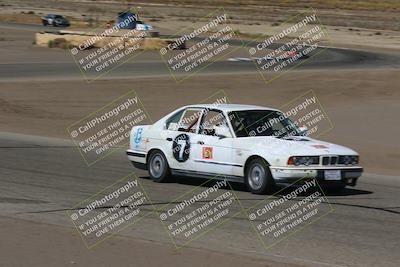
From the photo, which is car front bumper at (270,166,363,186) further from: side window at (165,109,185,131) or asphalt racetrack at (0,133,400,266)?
side window at (165,109,185,131)

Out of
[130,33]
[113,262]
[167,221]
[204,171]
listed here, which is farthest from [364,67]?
[113,262]

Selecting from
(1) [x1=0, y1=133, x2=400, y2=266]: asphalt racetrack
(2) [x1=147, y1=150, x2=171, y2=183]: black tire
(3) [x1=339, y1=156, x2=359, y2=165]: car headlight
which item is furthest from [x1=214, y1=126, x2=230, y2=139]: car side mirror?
(3) [x1=339, y1=156, x2=359, y2=165]: car headlight

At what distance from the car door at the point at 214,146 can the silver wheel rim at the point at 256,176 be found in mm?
349

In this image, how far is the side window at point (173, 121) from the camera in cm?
1460

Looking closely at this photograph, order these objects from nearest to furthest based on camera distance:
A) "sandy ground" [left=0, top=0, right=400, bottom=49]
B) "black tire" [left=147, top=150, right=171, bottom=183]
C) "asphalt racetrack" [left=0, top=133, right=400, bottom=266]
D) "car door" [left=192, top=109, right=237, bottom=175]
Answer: "asphalt racetrack" [left=0, top=133, right=400, bottom=266]
"car door" [left=192, top=109, right=237, bottom=175]
"black tire" [left=147, top=150, right=171, bottom=183]
"sandy ground" [left=0, top=0, right=400, bottom=49]

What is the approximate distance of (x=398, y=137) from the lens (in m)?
23.3

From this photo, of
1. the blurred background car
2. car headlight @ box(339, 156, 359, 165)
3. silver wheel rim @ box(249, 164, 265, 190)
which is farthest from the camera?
the blurred background car

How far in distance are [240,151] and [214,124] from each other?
104 centimetres

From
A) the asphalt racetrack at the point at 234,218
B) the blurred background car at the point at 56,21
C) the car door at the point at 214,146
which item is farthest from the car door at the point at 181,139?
the blurred background car at the point at 56,21

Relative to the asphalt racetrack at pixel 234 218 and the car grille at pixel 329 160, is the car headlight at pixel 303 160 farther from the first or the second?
the asphalt racetrack at pixel 234 218

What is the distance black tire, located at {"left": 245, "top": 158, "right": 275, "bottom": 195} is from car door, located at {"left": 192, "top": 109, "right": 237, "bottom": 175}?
314 mm

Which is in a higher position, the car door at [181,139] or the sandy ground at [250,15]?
the sandy ground at [250,15]

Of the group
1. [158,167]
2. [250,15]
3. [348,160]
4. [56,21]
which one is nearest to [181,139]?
[158,167]

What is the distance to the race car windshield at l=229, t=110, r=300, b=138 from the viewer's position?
1380cm
